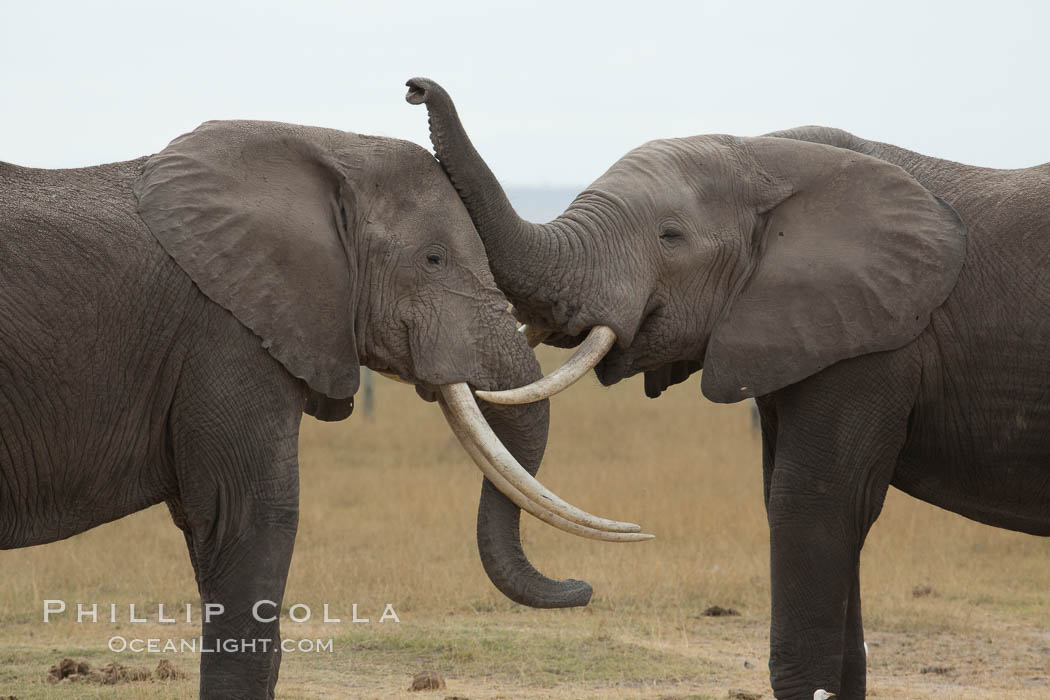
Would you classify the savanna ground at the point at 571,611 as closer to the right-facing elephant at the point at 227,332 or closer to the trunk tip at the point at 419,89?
the right-facing elephant at the point at 227,332

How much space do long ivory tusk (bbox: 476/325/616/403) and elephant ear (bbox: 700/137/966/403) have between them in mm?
460

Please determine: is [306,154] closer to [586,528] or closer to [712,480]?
[586,528]

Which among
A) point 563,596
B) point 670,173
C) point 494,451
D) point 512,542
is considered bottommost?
point 563,596

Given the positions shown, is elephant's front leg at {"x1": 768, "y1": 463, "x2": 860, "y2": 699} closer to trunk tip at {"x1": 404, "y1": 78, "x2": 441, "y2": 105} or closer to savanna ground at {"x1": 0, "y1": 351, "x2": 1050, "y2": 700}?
savanna ground at {"x1": 0, "y1": 351, "x2": 1050, "y2": 700}

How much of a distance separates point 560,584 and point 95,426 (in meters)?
1.93

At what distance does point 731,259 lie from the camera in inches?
238

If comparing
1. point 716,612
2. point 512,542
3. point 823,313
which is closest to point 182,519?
point 512,542

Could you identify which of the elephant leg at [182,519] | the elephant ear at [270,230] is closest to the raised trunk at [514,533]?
the elephant ear at [270,230]

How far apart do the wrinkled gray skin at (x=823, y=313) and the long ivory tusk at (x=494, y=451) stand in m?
0.60

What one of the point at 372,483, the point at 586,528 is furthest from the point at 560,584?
the point at 372,483

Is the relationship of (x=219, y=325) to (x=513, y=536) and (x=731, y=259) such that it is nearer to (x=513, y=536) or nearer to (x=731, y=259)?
(x=513, y=536)

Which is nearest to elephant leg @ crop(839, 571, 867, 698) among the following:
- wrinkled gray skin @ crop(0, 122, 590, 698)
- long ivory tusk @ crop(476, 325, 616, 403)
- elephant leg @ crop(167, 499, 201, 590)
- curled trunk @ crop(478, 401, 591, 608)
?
curled trunk @ crop(478, 401, 591, 608)

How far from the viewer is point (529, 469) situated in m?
5.96

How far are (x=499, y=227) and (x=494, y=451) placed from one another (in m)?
0.89
